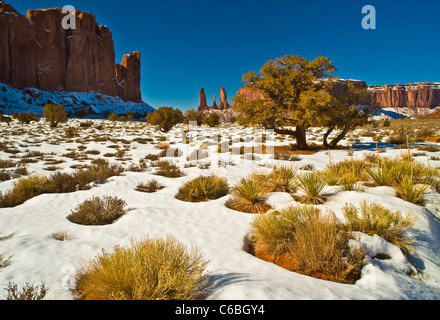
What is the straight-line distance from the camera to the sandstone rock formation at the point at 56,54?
78.2 metres

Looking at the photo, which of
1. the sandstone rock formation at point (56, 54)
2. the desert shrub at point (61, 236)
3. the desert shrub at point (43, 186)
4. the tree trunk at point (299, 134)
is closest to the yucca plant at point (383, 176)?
the desert shrub at point (61, 236)

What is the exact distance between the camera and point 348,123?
1315cm

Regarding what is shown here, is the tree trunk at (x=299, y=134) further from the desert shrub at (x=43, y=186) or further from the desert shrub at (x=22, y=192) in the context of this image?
the desert shrub at (x=22, y=192)

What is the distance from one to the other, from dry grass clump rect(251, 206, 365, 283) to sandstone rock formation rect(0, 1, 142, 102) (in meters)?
107

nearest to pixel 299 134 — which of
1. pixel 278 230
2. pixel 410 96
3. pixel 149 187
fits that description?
pixel 149 187

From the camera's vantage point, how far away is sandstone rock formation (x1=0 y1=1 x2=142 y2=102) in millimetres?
78188

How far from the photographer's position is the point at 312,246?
2.62 metres

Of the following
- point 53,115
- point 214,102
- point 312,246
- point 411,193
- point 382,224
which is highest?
point 214,102

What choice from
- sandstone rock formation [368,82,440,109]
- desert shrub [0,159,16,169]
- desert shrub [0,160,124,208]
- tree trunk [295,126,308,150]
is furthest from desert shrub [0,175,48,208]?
sandstone rock formation [368,82,440,109]

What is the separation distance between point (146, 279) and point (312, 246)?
1.97 meters

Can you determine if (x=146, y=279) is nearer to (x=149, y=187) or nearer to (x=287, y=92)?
(x=149, y=187)

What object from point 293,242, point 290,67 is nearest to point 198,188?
point 293,242

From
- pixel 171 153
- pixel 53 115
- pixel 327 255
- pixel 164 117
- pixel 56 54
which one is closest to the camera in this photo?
pixel 327 255
